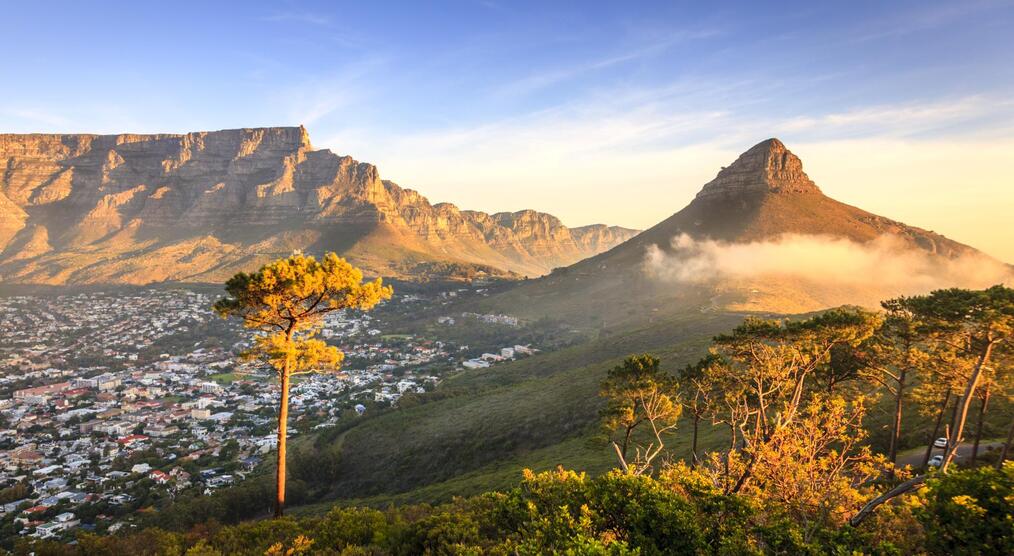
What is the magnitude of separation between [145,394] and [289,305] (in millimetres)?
81393

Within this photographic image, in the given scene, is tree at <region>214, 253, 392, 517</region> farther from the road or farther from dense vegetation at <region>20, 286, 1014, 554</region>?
the road

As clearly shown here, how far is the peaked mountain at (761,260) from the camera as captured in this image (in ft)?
381

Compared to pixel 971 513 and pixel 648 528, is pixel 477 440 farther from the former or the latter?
pixel 971 513

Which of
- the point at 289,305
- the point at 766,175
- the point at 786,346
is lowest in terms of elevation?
the point at 786,346

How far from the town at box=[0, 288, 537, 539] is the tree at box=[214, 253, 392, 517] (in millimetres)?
1459

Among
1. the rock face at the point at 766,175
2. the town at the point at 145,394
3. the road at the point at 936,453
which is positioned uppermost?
the rock face at the point at 766,175

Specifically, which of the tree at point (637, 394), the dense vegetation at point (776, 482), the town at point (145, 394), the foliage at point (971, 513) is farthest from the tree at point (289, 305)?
the foliage at point (971, 513)

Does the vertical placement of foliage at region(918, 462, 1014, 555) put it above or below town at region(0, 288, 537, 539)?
above

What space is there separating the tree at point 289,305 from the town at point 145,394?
1459mm

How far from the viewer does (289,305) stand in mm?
18047

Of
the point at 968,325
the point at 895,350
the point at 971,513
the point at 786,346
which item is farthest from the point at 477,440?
the point at 971,513

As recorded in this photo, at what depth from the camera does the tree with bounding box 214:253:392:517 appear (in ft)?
55.9

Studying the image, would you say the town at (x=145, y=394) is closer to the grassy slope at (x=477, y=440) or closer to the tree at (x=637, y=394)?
the grassy slope at (x=477, y=440)

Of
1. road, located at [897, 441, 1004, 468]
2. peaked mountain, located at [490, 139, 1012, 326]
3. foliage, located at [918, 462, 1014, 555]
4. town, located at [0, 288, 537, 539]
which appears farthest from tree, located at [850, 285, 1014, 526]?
peaked mountain, located at [490, 139, 1012, 326]
